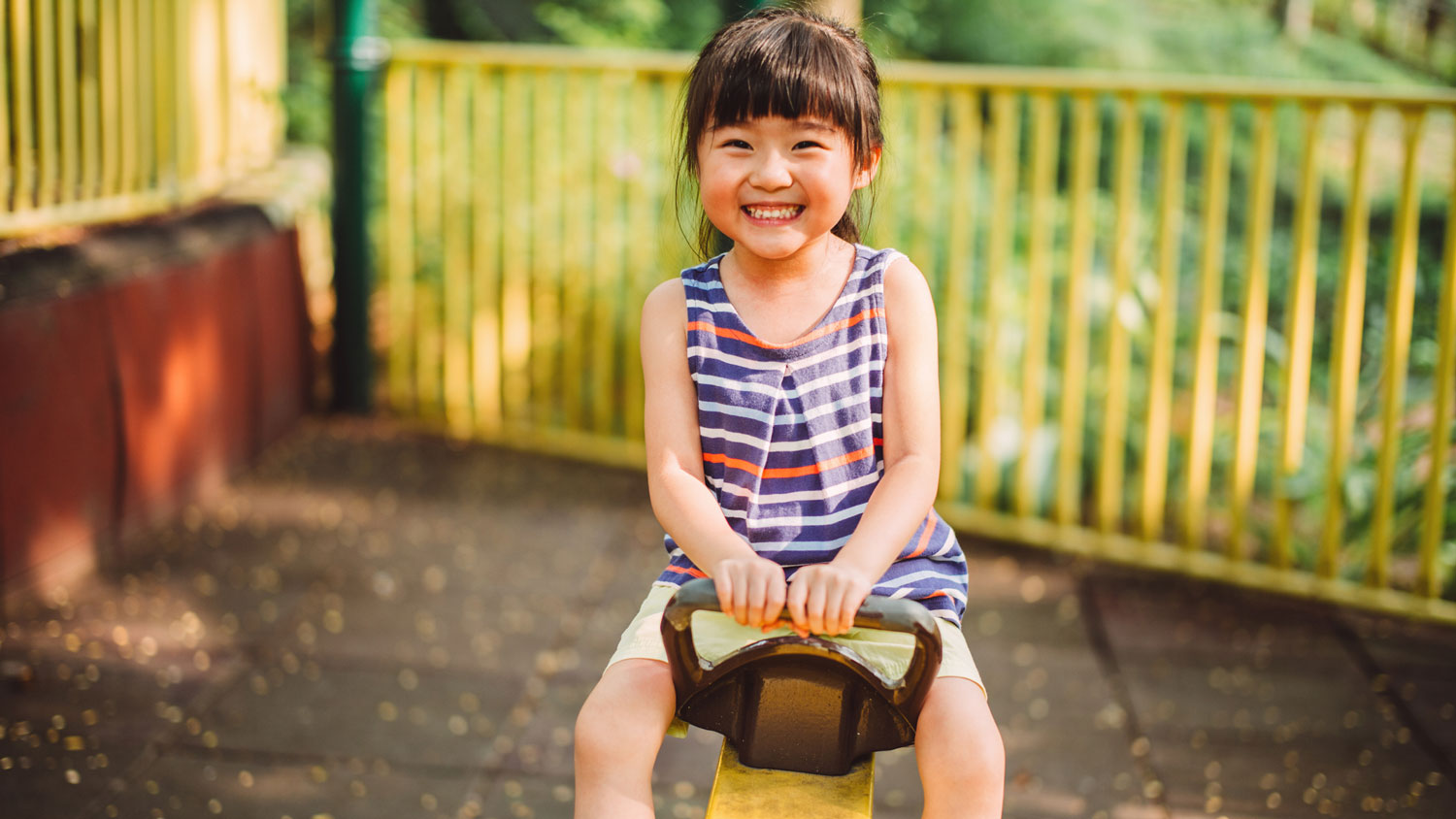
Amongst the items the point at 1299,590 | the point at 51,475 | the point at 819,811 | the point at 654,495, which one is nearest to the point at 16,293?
the point at 51,475

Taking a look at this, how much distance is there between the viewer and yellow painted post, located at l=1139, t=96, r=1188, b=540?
4223 millimetres

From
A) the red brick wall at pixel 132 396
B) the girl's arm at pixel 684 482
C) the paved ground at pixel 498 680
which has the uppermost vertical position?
the girl's arm at pixel 684 482

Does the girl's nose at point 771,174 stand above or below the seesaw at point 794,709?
above

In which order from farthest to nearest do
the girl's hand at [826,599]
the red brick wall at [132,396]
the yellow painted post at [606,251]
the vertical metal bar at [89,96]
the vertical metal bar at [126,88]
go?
the yellow painted post at [606,251] < the vertical metal bar at [126,88] < the vertical metal bar at [89,96] < the red brick wall at [132,396] < the girl's hand at [826,599]

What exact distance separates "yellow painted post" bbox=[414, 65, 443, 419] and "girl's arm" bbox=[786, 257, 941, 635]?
385 cm

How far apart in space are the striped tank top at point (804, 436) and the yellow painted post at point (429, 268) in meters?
3.78

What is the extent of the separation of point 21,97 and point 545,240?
2.13m

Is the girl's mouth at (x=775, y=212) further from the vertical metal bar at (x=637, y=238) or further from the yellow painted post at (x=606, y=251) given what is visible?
the yellow painted post at (x=606, y=251)

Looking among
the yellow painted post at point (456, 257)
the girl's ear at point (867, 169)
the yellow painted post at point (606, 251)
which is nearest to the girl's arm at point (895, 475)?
the girl's ear at point (867, 169)

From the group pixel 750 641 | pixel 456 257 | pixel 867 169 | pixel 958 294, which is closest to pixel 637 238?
pixel 456 257

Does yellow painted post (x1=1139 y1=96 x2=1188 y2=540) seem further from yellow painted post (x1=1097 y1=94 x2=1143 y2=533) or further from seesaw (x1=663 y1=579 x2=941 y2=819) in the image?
seesaw (x1=663 y1=579 x2=941 y2=819)

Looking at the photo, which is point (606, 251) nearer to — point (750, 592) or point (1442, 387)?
point (1442, 387)

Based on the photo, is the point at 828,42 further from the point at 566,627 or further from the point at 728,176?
the point at 566,627

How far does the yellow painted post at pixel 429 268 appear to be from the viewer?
18.5ft
